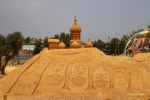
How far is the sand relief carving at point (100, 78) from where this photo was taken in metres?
12.6

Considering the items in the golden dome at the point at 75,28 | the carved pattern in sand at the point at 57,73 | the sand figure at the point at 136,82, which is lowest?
the sand figure at the point at 136,82

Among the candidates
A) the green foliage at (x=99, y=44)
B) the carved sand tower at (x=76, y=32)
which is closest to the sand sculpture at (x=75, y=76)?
the carved sand tower at (x=76, y=32)

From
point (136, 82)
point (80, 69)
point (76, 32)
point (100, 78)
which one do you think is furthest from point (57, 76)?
point (76, 32)

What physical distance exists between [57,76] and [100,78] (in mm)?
2870

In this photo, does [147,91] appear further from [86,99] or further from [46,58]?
[46,58]

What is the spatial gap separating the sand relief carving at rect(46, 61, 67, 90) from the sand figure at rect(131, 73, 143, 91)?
14.9ft

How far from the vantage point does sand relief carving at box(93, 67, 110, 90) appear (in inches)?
Result: 496

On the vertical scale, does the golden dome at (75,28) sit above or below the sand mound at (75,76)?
above

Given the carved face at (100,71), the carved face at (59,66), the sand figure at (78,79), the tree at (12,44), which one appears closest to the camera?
the sand figure at (78,79)

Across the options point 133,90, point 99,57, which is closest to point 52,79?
point 99,57

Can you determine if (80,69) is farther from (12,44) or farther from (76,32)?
(12,44)

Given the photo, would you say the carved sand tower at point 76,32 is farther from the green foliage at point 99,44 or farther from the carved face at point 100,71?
the green foliage at point 99,44

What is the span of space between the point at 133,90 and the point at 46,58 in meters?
6.52

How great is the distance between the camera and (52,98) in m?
11.3
